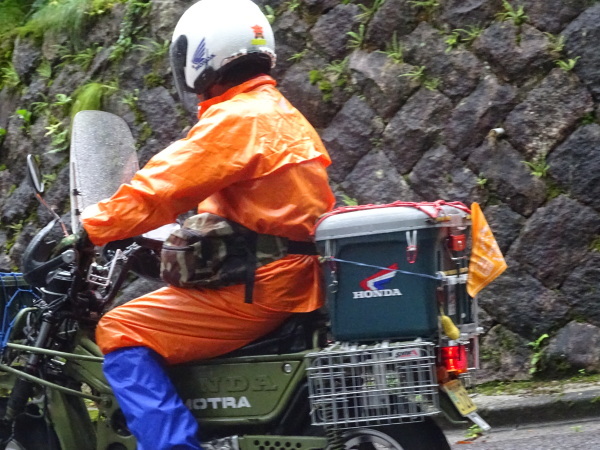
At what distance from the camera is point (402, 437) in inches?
127

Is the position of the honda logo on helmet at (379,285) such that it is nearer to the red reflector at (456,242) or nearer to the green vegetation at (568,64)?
the red reflector at (456,242)

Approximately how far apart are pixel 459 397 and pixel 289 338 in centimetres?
70

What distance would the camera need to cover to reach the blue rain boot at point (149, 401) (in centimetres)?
333

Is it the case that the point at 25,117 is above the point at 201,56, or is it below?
below

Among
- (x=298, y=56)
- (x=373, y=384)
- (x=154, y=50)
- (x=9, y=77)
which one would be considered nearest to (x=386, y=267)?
(x=373, y=384)

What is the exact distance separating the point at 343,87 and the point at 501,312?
1.88 meters

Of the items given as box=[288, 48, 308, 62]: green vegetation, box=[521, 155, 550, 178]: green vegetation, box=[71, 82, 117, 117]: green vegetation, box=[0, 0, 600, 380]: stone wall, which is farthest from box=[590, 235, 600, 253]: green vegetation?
box=[71, 82, 117, 117]: green vegetation

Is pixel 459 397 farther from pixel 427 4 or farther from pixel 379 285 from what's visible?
pixel 427 4

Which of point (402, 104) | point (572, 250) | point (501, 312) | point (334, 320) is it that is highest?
point (402, 104)

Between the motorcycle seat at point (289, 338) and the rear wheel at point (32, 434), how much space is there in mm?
886

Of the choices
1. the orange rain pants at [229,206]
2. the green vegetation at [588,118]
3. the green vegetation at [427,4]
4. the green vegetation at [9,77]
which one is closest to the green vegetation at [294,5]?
Result: the green vegetation at [427,4]

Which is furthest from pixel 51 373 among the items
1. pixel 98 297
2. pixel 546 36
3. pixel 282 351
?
pixel 546 36

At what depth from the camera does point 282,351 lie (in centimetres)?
353

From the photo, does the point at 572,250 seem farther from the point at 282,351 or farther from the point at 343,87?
the point at 282,351
